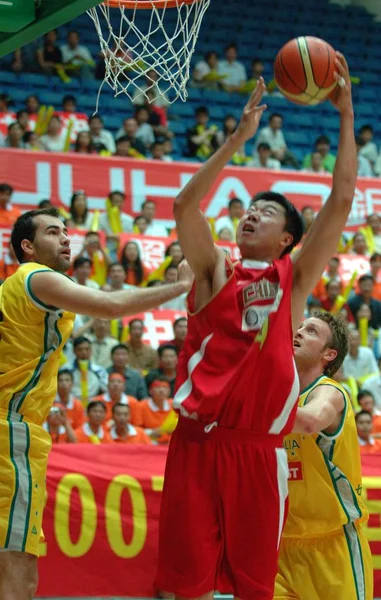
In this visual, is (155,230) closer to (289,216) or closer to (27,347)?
(27,347)

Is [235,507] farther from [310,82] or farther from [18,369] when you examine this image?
[310,82]

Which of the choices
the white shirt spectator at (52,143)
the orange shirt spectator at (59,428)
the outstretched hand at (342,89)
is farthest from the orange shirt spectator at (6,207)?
the outstretched hand at (342,89)

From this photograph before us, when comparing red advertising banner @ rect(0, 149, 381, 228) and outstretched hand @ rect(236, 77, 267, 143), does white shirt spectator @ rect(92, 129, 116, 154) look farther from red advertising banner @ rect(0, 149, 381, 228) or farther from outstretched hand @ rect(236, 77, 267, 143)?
outstretched hand @ rect(236, 77, 267, 143)

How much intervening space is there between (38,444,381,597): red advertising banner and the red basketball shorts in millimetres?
3592

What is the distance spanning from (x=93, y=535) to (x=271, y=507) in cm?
378

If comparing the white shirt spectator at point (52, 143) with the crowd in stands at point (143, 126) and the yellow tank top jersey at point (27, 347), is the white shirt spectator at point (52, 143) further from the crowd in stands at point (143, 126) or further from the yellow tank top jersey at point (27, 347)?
the yellow tank top jersey at point (27, 347)

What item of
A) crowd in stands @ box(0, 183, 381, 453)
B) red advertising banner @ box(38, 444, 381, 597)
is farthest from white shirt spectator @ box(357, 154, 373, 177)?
red advertising banner @ box(38, 444, 381, 597)

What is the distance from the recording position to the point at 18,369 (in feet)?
14.3

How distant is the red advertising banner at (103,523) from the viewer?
274 inches

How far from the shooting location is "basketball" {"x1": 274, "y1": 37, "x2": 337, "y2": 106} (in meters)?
3.76

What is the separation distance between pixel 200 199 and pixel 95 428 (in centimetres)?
544

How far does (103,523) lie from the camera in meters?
7.12

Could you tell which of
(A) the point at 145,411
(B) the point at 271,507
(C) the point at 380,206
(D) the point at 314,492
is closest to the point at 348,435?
(D) the point at 314,492

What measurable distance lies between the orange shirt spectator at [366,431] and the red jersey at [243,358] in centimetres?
568
